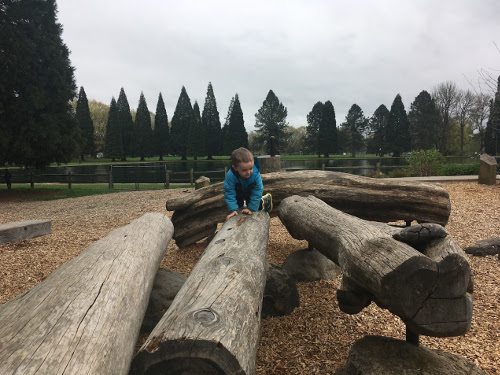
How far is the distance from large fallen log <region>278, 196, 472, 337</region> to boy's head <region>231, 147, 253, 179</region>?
1.94 metres

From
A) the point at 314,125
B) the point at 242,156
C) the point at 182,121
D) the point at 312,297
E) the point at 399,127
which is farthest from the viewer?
the point at 314,125

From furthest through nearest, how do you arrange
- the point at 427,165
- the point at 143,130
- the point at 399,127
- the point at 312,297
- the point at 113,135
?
the point at 143,130 → the point at 113,135 → the point at 399,127 → the point at 427,165 → the point at 312,297

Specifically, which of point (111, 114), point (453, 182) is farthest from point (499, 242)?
point (111, 114)

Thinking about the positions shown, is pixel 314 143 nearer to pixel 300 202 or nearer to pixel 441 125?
pixel 441 125

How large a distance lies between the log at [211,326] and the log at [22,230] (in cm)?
481

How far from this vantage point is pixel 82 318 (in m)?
1.60

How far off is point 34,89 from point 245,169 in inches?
567

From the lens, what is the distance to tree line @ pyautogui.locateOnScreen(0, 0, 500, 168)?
14.2 metres

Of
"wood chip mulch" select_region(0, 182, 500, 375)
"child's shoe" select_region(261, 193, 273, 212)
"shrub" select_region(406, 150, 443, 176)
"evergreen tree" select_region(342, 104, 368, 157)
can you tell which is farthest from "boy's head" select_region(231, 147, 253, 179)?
"evergreen tree" select_region(342, 104, 368, 157)

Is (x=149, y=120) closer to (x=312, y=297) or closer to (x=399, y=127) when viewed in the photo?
(x=399, y=127)

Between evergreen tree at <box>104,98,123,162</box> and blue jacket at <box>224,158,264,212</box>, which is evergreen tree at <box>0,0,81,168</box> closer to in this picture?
blue jacket at <box>224,158,264,212</box>

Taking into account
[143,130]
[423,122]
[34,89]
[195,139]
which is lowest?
[195,139]

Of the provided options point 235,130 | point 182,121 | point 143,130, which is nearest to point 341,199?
point 235,130

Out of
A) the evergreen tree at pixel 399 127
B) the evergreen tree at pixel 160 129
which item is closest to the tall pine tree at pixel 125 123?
the evergreen tree at pixel 160 129
